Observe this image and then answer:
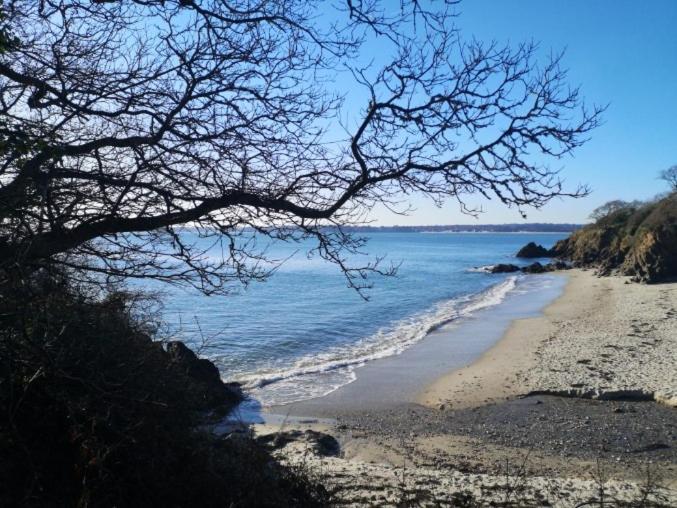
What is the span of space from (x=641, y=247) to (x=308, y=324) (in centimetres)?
2440

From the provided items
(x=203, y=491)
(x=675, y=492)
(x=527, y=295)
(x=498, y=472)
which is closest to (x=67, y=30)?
(x=203, y=491)

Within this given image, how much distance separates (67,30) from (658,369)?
1355 cm

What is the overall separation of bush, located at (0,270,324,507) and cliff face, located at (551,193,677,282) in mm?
34025

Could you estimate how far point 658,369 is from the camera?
1306cm

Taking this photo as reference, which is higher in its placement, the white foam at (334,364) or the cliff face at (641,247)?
the cliff face at (641,247)

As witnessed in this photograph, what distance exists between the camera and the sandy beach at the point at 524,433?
6492 mm

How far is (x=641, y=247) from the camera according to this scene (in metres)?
35.8

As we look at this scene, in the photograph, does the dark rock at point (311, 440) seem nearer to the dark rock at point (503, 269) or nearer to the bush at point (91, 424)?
the bush at point (91, 424)

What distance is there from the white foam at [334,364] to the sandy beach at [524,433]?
2.29 metres

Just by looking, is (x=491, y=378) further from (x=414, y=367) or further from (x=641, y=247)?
(x=641, y=247)

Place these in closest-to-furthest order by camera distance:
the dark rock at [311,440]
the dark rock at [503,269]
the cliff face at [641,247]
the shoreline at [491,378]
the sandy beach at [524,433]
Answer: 1. the sandy beach at [524,433]
2. the dark rock at [311,440]
3. the shoreline at [491,378]
4. the cliff face at [641,247]
5. the dark rock at [503,269]

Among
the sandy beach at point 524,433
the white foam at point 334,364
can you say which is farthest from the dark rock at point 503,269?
the sandy beach at point 524,433

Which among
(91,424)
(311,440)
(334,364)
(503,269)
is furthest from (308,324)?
(503,269)

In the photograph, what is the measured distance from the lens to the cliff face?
33.1m
